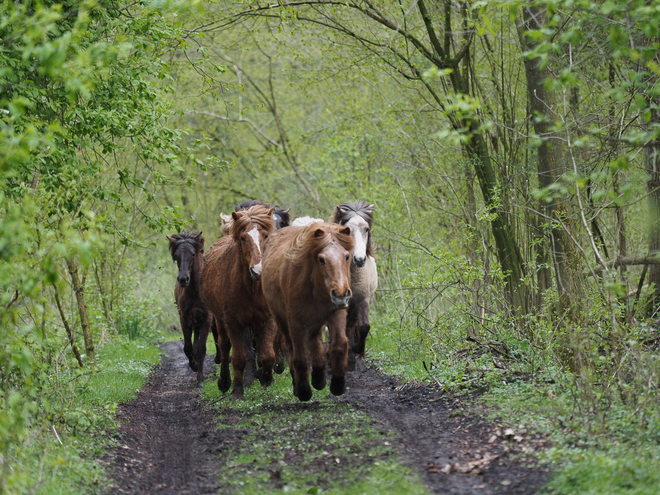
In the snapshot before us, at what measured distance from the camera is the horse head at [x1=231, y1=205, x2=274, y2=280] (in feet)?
29.6

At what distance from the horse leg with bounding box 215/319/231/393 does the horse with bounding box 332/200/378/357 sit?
201cm

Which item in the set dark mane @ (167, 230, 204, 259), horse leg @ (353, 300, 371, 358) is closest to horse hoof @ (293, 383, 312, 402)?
horse leg @ (353, 300, 371, 358)

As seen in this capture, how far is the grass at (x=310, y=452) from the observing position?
5387mm

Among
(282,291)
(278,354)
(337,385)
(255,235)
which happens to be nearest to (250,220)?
(255,235)

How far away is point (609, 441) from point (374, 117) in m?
12.3

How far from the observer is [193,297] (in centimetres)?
1208

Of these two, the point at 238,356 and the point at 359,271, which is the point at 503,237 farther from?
the point at 238,356

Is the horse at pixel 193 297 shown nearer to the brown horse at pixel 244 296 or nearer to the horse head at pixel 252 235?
the brown horse at pixel 244 296

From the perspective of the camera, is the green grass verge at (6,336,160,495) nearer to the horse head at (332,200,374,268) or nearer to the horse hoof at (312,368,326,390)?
the horse hoof at (312,368,326,390)

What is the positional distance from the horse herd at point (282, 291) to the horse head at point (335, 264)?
0.01 meters

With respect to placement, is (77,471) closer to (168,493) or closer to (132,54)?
(168,493)

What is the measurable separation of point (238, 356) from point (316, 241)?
7.45 ft

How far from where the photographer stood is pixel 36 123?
22.2 feet

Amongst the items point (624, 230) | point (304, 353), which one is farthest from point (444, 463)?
point (624, 230)
